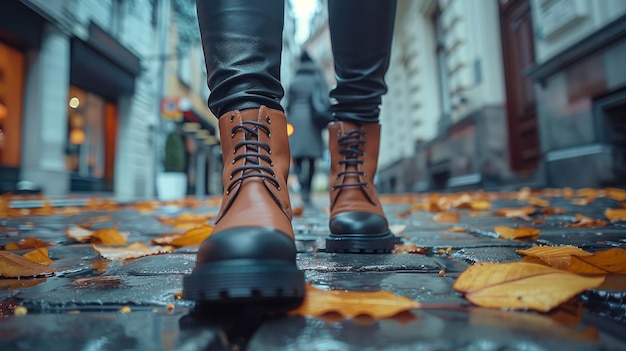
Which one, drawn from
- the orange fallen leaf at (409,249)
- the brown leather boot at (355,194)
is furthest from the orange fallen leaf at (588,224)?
the brown leather boot at (355,194)

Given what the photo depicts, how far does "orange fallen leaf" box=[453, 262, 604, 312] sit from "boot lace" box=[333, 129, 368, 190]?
1.99ft

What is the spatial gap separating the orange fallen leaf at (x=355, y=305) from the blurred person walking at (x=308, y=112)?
163 inches

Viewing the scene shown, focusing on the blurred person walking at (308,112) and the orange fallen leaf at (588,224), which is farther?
the blurred person walking at (308,112)

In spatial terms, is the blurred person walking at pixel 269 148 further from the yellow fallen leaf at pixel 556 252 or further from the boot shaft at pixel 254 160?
the yellow fallen leaf at pixel 556 252

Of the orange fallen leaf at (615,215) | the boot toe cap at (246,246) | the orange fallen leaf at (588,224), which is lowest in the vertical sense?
the orange fallen leaf at (588,224)

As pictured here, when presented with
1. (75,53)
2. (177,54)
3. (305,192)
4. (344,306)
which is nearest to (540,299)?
(344,306)

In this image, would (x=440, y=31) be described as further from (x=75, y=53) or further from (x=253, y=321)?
(x=253, y=321)

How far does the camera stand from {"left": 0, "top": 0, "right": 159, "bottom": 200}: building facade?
6293 millimetres

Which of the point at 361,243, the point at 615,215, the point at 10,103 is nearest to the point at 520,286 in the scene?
the point at 361,243

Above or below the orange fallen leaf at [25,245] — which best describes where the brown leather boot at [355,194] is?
above

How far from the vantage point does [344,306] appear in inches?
25.5

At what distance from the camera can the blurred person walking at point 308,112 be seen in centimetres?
488

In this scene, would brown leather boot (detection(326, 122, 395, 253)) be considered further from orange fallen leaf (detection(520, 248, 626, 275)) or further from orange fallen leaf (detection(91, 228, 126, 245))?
orange fallen leaf (detection(91, 228, 126, 245))

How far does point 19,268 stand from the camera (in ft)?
3.24
